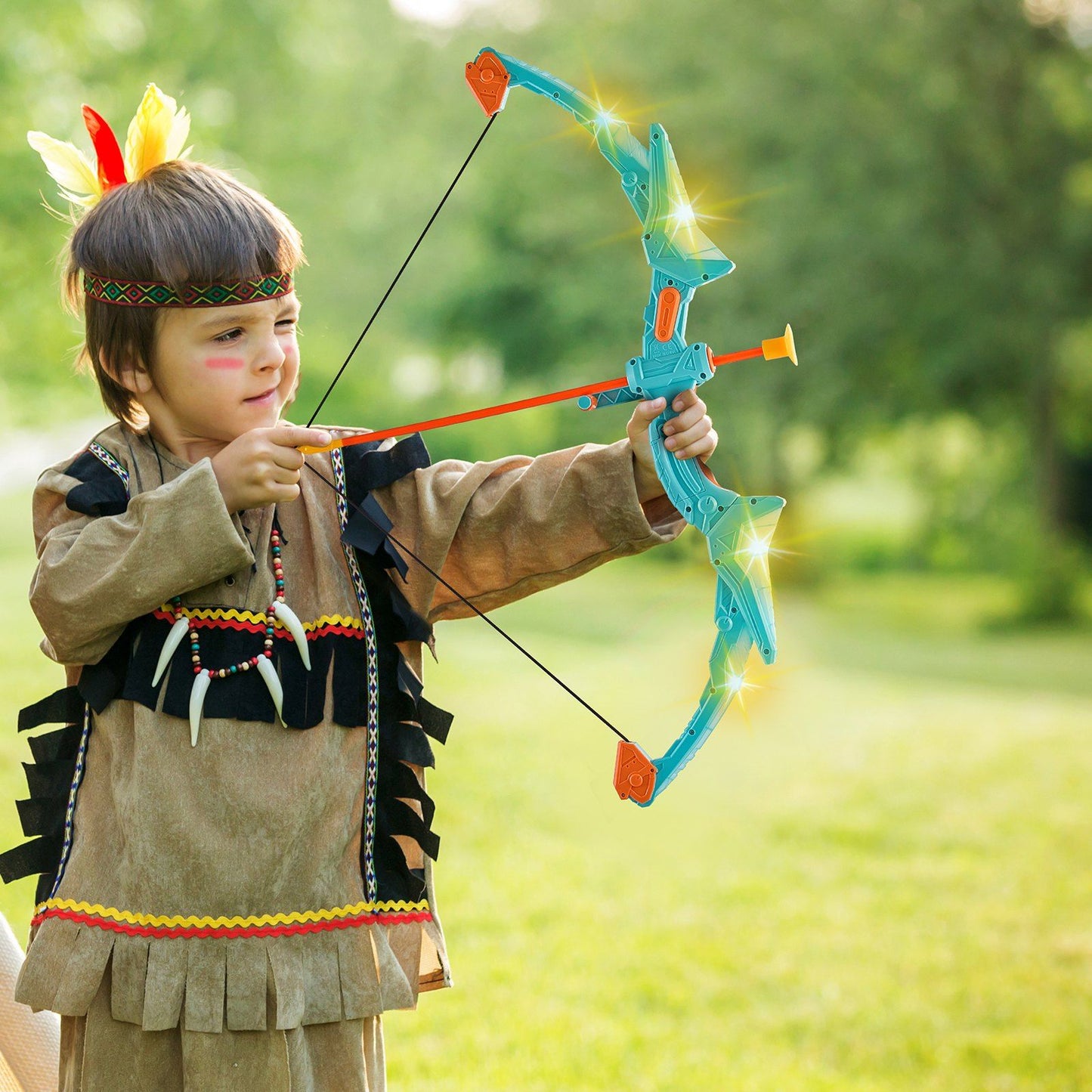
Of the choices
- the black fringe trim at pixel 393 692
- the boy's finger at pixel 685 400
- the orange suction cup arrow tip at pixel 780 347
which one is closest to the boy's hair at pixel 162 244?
the black fringe trim at pixel 393 692

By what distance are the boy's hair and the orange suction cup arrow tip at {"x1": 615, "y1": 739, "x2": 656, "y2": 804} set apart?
707mm

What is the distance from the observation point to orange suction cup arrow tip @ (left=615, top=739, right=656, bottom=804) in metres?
1.53

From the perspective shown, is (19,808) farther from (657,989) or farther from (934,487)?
(934,487)

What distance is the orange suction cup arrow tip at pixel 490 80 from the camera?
163cm

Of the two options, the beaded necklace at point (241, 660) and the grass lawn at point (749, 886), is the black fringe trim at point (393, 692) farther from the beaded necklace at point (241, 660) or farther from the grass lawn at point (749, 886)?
the grass lawn at point (749, 886)

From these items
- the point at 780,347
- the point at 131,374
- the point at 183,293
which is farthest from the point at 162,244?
the point at 780,347

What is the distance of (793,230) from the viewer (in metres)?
13.0

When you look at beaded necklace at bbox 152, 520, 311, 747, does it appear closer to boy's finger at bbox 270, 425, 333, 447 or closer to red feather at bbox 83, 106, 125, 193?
boy's finger at bbox 270, 425, 333, 447

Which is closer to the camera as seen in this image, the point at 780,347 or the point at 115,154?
the point at 780,347

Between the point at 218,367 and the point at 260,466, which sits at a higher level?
the point at 218,367

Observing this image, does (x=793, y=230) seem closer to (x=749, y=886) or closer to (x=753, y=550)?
(x=749, y=886)

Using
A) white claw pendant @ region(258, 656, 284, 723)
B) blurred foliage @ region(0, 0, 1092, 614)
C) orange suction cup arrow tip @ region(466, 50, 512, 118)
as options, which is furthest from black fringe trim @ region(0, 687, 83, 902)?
blurred foliage @ region(0, 0, 1092, 614)

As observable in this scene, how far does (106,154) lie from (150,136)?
0.20 ft

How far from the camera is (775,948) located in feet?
12.5
